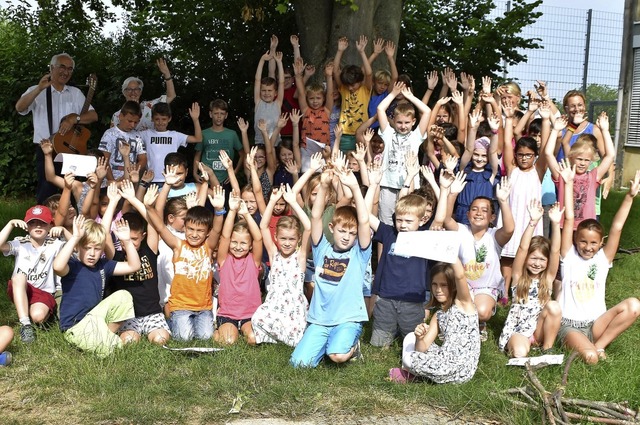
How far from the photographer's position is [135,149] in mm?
8062

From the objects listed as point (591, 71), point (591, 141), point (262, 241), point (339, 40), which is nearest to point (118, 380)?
point (262, 241)

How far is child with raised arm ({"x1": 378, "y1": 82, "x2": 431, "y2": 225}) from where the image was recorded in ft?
24.5

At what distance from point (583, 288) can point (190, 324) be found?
3.00 metres

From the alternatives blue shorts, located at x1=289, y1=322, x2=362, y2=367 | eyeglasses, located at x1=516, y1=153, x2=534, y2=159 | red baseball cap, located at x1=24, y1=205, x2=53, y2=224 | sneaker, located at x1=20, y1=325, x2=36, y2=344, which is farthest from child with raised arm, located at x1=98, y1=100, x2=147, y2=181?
eyeglasses, located at x1=516, y1=153, x2=534, y2=159

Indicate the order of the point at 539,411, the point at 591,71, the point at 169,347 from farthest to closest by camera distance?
the point at 591,71 < the point at 169,347 < the point at 539,411

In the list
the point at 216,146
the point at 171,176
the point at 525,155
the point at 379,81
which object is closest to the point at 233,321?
the point at 171,176

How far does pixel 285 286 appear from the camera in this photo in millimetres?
6012

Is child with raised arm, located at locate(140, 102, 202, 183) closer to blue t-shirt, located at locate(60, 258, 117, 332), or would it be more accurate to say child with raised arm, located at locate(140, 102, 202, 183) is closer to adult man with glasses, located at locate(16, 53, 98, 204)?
adult man with glasses, located at locate(16, 53, 98, 204)

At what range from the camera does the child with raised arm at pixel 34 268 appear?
234 inches

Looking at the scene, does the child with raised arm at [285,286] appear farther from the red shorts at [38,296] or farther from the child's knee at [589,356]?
the child's knee at [589,356]

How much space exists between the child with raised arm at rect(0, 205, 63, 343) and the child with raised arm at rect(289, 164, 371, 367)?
81.0 inches

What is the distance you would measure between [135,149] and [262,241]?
2451 mm

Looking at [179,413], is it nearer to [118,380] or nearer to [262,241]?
[118,380]

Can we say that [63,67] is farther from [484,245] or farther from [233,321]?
[484,245]
